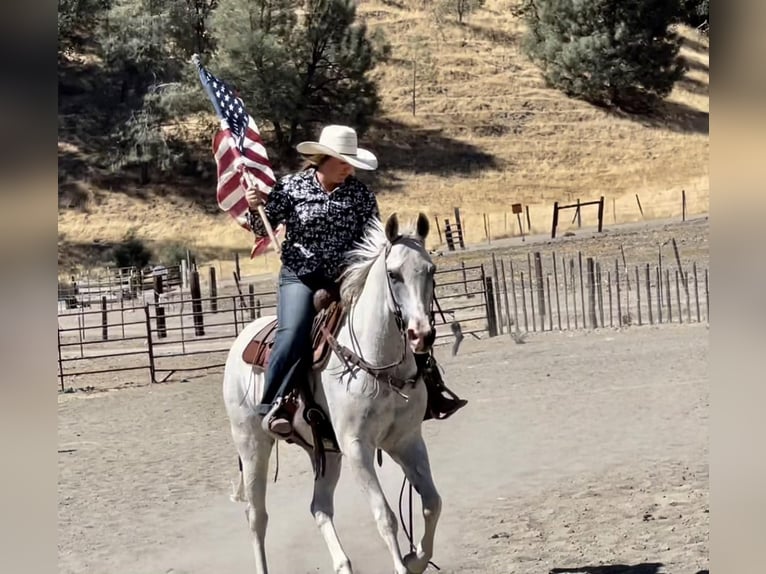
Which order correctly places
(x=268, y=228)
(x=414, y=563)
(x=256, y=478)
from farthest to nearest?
(x=256, y=478) < (x=268, y=228) < (x=414, y=563)

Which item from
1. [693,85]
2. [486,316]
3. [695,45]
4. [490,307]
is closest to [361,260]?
[490,307]

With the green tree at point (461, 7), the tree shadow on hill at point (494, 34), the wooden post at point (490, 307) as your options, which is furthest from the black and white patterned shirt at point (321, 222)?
the green tree at point (461, 7)

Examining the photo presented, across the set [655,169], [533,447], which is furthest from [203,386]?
[655,169]

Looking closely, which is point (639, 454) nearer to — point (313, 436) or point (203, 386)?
point (313, 436)

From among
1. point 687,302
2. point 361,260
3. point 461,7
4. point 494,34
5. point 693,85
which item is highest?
point 461,7

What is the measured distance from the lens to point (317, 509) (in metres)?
5.07

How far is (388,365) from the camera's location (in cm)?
485

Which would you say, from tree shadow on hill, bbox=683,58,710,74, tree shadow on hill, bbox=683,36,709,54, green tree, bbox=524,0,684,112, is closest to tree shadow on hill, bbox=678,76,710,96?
tree shadow on hill, bbox=683,58,710,74

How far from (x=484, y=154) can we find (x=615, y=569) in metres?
25.2

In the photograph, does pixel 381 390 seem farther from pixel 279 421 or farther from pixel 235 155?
pixel 235 155

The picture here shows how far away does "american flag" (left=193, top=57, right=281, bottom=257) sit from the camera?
19.1ft

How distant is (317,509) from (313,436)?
0.35m

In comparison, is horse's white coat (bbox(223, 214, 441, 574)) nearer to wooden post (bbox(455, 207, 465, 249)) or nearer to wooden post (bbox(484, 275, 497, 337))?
wooden post (bbox(484, 275, 497, 337))

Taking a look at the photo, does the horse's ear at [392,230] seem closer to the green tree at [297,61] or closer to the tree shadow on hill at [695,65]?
the green tree at [297,61]
